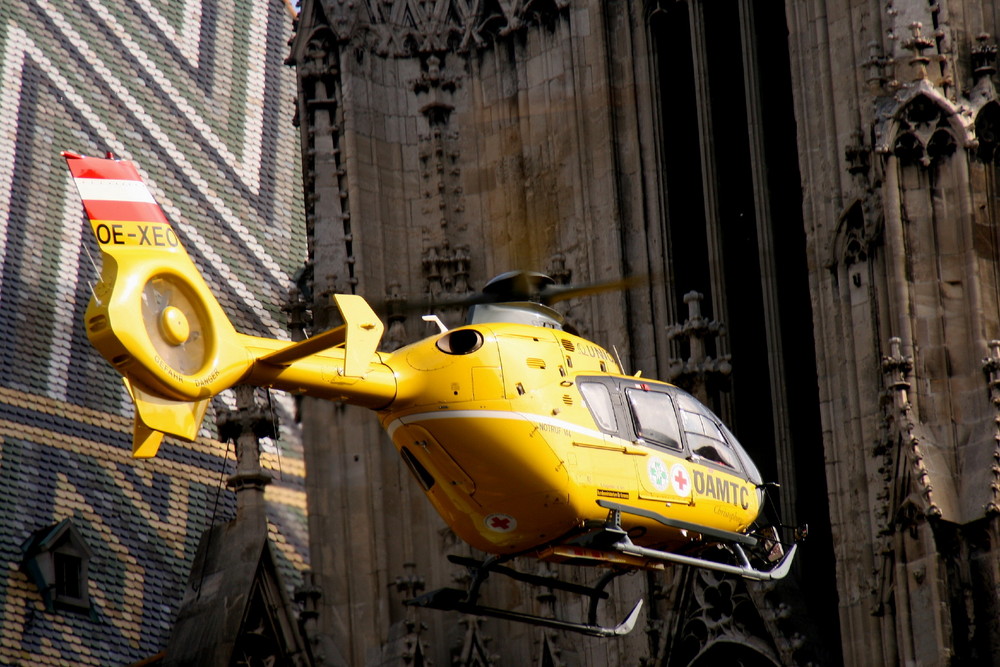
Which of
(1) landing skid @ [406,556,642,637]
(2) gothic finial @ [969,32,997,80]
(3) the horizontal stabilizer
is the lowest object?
(1) landing skid @ [406,556,642,637]

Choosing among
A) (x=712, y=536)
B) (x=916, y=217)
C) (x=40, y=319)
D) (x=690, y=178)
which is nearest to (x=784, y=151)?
(x=690, y=178)

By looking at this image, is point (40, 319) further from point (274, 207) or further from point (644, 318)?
point (644, 318)

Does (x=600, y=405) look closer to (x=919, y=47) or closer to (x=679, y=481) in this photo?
(x=679, y=481)

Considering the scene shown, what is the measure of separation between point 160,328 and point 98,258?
17.3 metres

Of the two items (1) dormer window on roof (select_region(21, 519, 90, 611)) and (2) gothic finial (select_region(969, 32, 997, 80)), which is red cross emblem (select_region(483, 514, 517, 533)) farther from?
(1) dormer window on roof (select_region(21, 519, 90, 611))

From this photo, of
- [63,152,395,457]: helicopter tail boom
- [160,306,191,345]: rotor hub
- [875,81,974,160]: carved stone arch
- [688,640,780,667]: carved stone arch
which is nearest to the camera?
[63,152,395,457]: helicopter tail boom

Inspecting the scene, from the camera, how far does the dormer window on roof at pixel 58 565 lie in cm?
3491

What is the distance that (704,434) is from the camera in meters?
24.3

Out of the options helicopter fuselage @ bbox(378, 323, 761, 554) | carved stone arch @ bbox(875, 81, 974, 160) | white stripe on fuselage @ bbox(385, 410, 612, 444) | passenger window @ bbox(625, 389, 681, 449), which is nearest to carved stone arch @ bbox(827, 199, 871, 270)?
carved stone arch @ bbox(875, 81, 974, 160)

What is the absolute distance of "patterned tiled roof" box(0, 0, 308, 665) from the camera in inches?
1404

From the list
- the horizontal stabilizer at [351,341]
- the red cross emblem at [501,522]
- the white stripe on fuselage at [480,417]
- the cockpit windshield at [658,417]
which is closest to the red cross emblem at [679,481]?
the cockpit windshield at [658,417]

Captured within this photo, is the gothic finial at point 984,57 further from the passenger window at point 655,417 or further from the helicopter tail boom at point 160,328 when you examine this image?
the helicopter tail boom at point 160,328

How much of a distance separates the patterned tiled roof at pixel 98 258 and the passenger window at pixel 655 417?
40.1 feet

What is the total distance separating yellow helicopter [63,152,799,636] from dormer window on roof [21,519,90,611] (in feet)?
35.9
